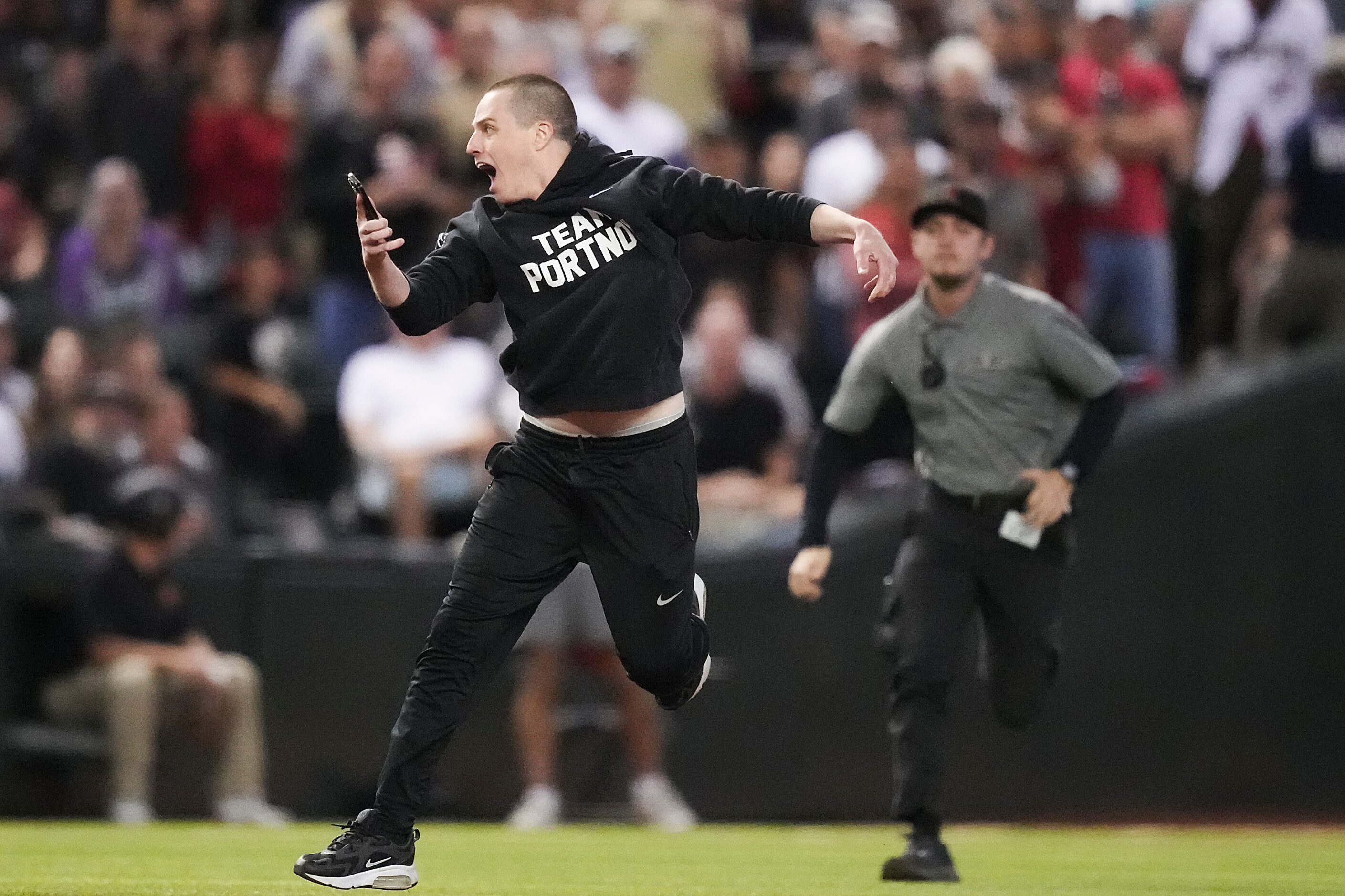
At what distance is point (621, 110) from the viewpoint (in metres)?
13.2

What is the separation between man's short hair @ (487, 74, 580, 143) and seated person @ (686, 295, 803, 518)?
567cm

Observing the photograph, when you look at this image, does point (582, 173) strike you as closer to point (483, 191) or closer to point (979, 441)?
point (979, 441)

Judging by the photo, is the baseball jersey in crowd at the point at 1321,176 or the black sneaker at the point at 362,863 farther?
the baseball jersey in crowd at the point at 1321,176

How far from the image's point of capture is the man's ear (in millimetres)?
6188

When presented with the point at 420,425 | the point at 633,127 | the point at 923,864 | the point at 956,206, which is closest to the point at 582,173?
the point at 956,206

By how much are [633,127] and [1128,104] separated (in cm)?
316

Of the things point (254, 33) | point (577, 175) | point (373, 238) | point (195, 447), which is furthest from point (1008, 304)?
point (254, 33)

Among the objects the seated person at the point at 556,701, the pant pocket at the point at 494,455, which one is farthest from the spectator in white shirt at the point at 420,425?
the pant pocket at the point at 494,455

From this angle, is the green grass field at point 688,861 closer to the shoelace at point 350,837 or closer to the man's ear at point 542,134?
the shoelace at point 350,837

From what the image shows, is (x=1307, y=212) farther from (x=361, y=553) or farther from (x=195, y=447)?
(x=195, y=447)

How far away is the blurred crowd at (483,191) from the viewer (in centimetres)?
1198

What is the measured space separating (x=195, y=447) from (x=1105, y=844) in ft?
19.2

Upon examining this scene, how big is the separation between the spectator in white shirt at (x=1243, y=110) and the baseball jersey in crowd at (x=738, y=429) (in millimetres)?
2939

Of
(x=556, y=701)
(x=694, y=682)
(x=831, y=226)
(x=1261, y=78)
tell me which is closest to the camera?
(x=831, y=226)
